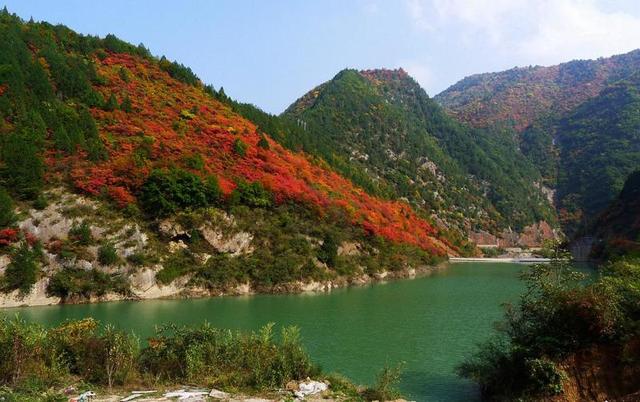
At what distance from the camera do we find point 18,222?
3625 cm

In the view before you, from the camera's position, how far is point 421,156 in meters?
131

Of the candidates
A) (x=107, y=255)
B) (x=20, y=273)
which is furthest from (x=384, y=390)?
(x=20, y=273)

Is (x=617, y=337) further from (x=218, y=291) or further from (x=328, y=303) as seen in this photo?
(x=218, y=291)

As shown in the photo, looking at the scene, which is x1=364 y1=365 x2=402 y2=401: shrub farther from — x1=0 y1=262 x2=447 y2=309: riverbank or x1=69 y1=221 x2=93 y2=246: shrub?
x1=69 y1=221 x2=93 y2=246: shrub

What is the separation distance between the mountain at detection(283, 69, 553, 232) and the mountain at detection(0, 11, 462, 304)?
3277cm

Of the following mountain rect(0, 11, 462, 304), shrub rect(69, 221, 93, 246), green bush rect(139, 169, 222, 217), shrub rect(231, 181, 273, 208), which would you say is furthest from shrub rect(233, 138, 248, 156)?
shrub rect(69, 221, 93, 246)

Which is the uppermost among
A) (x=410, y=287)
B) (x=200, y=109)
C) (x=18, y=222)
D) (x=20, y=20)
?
(x=20, y=20)

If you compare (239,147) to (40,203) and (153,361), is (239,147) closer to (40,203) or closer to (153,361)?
(40,203)

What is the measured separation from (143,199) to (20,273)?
1183 cm

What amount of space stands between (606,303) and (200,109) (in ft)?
187

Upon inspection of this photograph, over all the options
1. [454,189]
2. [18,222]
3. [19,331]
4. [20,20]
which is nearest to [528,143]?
[454,189]

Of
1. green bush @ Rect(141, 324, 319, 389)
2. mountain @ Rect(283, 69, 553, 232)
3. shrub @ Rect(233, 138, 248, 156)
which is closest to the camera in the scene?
green bush @ Rect(141, 324, 319, 389)

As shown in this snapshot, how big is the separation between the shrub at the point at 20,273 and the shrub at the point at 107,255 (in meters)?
4.60

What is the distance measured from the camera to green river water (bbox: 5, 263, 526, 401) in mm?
19578
